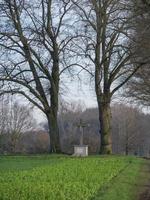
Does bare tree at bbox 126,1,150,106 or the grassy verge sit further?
bare tree at bbox 126,1,150,106

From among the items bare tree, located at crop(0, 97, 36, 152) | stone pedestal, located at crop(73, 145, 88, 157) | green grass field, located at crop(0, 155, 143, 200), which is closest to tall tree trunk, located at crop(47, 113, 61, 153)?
stone pedestal, located at crop(73, 145, 88, 157)

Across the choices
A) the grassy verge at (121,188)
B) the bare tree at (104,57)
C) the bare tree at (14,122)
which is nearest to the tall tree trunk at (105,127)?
the bare tree at (104,57)

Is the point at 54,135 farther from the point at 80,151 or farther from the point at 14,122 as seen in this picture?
the point at 14,122

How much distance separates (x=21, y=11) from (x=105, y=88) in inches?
336

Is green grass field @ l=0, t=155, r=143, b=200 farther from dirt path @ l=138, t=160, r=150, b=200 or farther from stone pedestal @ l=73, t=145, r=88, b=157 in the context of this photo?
stone pedestal @ l=73, t=145, r=88, b=157

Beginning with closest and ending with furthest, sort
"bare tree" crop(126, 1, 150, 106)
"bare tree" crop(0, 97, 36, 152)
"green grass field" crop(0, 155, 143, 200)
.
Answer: "green grass field" crop(0, 155, 143, 200), "bare tree" crop(126, 1, 150, 106), "bare tree" crop(0, 97, 36, 152)

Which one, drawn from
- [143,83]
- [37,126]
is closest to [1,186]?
[143,83]

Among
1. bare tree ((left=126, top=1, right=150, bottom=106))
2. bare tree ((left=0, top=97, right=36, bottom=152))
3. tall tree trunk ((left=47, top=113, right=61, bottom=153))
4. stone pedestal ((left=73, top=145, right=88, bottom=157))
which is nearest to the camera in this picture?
bare tree ((left=126, top=1, right=150, bottom=106))

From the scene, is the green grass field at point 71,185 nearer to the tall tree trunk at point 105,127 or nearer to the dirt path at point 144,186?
the dirt path at point 144,186

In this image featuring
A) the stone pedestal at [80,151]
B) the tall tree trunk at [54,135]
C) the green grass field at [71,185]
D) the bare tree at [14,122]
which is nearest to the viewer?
the green grass field at [71,185]

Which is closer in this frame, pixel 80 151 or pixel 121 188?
pixel 121 188

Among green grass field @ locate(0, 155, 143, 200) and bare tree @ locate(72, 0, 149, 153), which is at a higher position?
bare tree @ locate(72, 0, 149, 153)

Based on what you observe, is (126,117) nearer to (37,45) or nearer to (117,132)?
(117,132)

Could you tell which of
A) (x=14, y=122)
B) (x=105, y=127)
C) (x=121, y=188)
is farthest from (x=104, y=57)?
(x=14, y=122)
